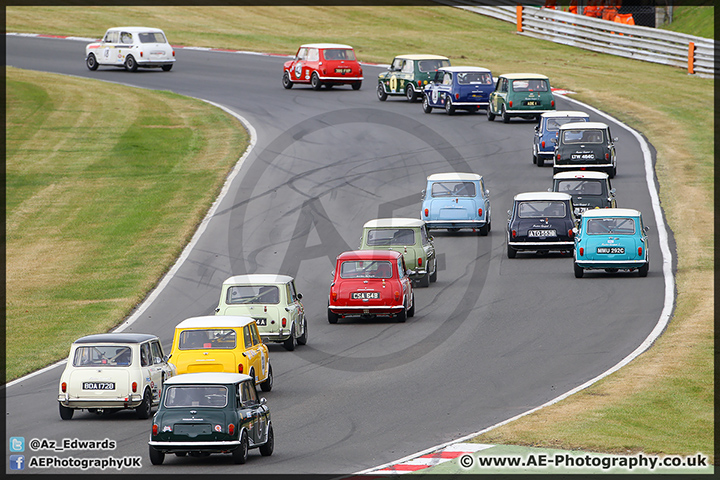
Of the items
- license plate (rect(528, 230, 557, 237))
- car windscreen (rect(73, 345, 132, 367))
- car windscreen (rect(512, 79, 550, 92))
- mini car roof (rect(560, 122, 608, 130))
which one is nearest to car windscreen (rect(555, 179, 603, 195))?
license plate (rect(528, 230, 557, 237))

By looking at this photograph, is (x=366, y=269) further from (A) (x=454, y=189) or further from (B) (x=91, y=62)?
(B) (x=91, y=62)

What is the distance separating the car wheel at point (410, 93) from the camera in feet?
158

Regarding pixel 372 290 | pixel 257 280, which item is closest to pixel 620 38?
pixel 372 290

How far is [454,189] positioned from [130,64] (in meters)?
28.5

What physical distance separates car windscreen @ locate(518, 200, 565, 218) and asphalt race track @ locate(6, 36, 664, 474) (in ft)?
4.06

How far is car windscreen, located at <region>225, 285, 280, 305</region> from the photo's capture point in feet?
72.4

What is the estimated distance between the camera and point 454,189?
32.3 metres

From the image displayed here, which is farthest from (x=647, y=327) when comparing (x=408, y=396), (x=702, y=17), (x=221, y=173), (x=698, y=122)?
(x=702, y=17)

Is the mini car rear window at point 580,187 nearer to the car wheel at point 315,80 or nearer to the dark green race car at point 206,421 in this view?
the dark green race car at point 206,421

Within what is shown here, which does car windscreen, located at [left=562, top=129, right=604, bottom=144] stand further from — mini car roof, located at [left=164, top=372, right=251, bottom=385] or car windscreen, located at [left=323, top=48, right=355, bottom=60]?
mini car roof, located at [left=164, top=372, right=251, bottom=385]

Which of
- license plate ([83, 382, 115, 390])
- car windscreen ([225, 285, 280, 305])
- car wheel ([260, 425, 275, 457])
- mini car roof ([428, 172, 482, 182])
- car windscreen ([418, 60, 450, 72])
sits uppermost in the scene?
car windscreen ([418, 60, 450, 72])

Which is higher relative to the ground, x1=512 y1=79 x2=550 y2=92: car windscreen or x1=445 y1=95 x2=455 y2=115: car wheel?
x1=512 y1=79 x2=550 y2=92: car windscreen

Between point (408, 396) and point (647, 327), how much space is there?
263 inches

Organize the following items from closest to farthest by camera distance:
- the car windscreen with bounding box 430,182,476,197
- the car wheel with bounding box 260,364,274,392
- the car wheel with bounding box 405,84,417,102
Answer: the car wheel with bounding box 260,364,274,392 → the car windscreen with bounding box 430,182,476,197 → the car wheel with bounding box 405,84,417,102
